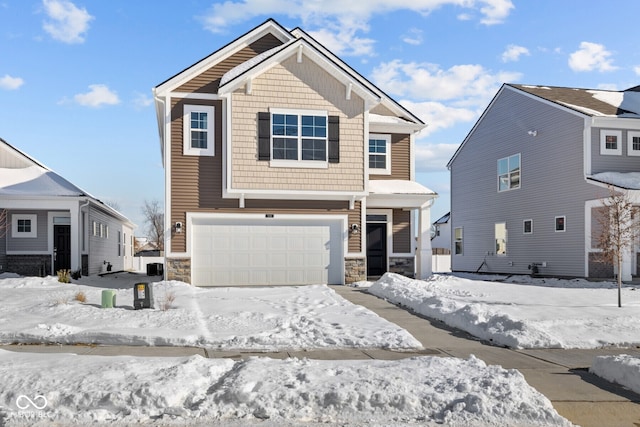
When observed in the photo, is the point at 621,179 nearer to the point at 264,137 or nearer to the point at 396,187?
the point at 396,187

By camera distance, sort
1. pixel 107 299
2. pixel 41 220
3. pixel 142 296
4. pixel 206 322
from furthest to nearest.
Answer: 1. pixel 41 220
2. pixel 107 299
3. pixel 142 296
4. pixel 206 322

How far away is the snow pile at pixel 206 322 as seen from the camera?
1023cm

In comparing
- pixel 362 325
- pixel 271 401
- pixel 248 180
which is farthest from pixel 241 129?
pixel 271 401

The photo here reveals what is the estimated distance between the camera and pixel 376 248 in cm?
2181

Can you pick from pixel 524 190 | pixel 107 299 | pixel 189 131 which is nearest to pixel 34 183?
pixel 189 131

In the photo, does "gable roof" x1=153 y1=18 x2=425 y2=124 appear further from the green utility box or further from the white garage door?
the green utility box

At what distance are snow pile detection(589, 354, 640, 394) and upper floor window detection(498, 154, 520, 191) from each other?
20.3 m

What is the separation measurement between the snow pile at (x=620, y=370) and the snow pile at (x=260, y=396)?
1.68 meters

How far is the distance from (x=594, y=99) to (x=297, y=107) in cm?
1554

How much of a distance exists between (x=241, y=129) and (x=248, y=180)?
1.63 m

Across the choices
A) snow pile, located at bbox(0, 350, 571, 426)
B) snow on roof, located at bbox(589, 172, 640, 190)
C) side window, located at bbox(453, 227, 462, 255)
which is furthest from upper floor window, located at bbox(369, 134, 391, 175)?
snow pile, located at bbox(0, 350, 571, 426)

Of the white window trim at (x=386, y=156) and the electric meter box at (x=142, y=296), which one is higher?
the white window trim at (x=386, y=156)

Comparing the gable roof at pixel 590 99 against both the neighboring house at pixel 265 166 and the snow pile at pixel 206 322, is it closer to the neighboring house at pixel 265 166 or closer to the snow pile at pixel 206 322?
the neighboring house at pixel 265 166

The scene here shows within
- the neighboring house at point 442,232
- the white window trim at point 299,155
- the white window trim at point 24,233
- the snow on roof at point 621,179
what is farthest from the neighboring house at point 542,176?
the white window trim at point 24,233
